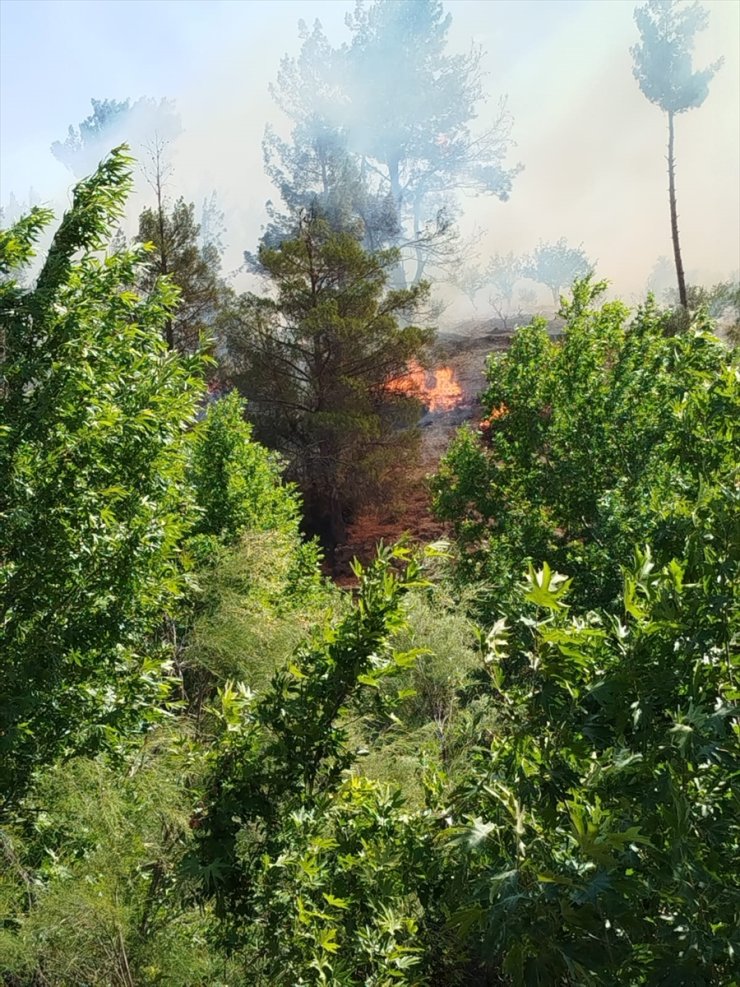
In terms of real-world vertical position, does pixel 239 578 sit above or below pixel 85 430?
below

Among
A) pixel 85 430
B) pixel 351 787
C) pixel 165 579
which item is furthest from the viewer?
pixel 165 579

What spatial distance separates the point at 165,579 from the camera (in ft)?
25.8

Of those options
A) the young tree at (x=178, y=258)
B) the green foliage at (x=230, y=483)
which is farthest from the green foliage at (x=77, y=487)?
the young tree at (x=178, y=258)

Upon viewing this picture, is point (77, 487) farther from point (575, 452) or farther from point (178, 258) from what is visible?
point (178, 258)

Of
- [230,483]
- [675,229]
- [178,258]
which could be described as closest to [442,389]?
[675,229]

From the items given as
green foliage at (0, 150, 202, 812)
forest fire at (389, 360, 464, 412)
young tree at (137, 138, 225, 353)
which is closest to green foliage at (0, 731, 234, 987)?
green foliage at (0, 150, 202, 812)

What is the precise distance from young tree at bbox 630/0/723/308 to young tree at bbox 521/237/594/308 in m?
23.5

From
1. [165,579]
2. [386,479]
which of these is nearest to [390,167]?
[386,479]

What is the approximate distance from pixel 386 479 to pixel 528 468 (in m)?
14.0

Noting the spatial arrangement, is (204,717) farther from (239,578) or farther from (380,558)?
(380,558)

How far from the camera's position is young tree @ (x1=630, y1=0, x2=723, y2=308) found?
3709 cm

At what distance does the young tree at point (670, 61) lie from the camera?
3709cm

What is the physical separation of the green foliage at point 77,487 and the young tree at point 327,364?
21.4 metres

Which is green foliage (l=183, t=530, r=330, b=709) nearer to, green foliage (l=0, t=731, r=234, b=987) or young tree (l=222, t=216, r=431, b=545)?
green foliage (l=0, t=731, r=234, b=987)
